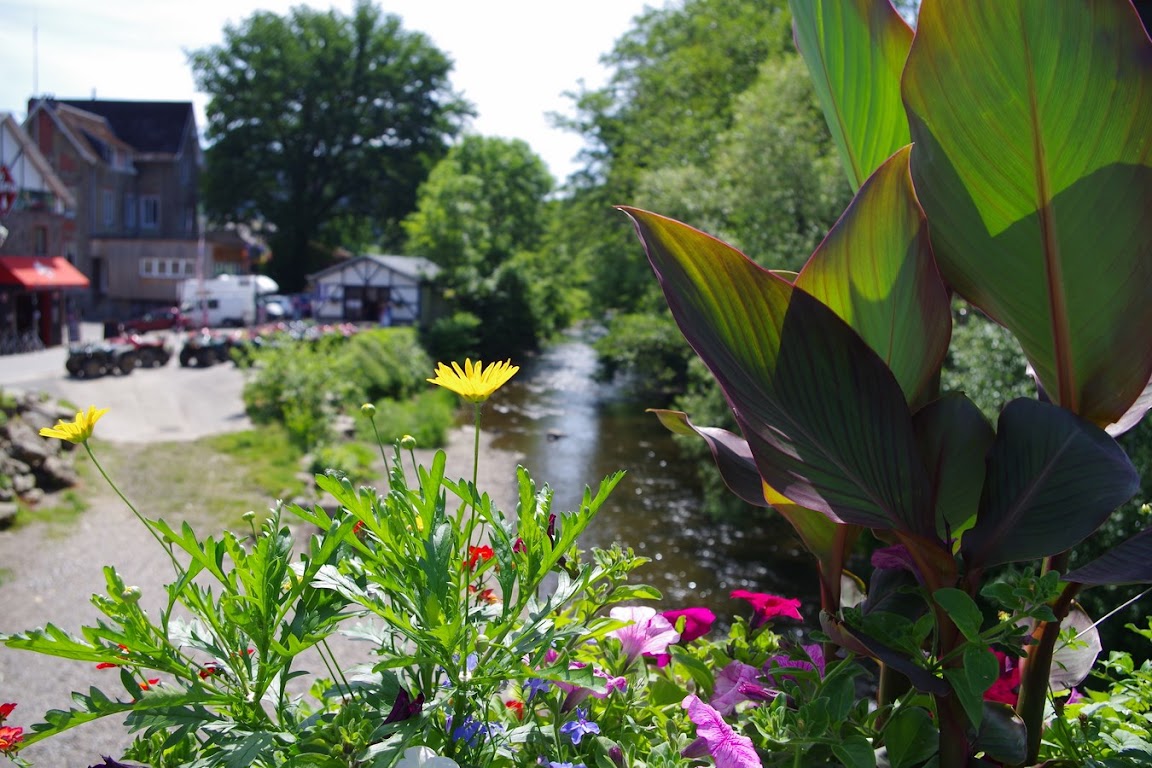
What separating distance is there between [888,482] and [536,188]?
44022 millimetres

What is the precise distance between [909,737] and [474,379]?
83 cm

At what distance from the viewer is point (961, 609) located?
1122 millimetres

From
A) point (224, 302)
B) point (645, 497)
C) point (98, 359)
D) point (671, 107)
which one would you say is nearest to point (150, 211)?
point (224, 302)

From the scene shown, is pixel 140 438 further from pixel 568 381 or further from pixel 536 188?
pixel 536 188

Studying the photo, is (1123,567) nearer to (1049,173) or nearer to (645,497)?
(1049,173)

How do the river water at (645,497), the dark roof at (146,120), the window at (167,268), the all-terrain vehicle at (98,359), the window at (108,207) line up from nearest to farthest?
the river water at (645,497) < the all-terrain vehicle at (98,359) < the window at (167,268) < the window at (108,207) < the dark roof at (146,120)

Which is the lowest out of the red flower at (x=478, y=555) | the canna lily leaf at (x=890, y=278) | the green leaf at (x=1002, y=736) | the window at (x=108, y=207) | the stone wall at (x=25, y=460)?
the stone wall at (x=25, y=460)

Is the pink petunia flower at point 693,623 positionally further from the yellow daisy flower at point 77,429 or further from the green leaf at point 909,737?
the yellow daisy flower at point 77,429

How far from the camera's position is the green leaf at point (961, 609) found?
1108 mm

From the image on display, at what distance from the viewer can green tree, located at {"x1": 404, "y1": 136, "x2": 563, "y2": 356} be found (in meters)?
32.1

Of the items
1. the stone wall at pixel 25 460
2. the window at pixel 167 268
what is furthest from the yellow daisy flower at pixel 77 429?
the window at pixel 167 268

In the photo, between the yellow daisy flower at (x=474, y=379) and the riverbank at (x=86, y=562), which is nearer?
the yellow daisy flower at (x=474, y=379)

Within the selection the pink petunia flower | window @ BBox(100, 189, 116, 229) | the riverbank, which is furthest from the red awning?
the pink petunia flower

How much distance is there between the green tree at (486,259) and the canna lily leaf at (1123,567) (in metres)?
28.2
